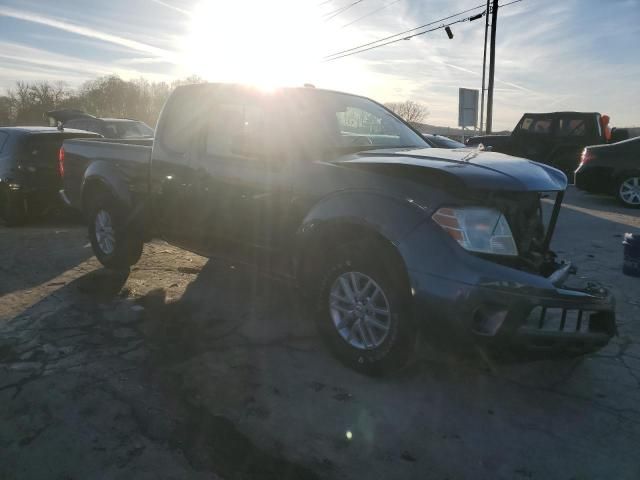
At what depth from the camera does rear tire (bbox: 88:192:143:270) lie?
5.05 metres

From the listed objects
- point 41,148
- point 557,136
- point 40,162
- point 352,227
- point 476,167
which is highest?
point 557,136

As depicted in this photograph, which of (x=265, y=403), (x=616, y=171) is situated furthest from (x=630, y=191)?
(x=265, y=403)

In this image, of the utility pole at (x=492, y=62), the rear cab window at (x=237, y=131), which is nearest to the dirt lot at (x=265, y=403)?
the rear cab window at (x=237, y=131)

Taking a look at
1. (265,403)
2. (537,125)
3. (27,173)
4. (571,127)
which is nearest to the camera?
(265,403)

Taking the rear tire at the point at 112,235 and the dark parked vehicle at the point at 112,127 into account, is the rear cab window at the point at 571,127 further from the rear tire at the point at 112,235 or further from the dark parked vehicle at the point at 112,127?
the rear tire at the point at 112,235

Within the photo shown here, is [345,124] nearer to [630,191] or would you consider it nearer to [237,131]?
[237,131]

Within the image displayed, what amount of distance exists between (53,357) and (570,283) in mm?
3341

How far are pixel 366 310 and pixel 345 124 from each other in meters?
1.65

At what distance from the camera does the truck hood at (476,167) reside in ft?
9.27

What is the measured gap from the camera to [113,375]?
3.17 metres

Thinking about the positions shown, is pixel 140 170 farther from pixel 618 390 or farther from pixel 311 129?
pixel 618 390

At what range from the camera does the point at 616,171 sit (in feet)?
33.6

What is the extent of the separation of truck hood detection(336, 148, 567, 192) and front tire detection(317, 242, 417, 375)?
0.56 metres

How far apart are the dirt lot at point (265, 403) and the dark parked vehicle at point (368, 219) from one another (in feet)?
1.00
